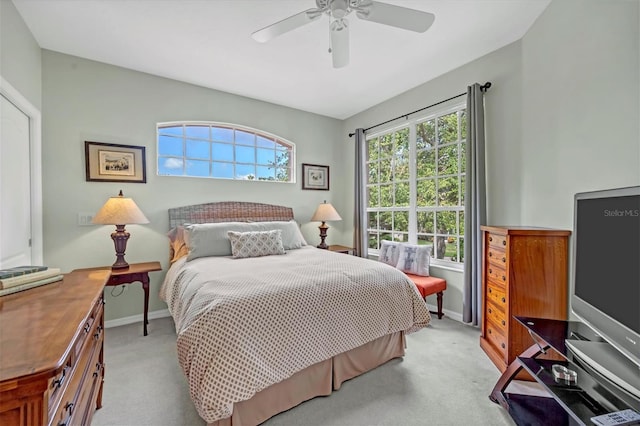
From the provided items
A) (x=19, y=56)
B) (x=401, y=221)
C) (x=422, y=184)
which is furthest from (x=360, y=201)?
(x=19, y=56)

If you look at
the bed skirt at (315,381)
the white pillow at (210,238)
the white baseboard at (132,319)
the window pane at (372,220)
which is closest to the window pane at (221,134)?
the white pillow at (210,238)

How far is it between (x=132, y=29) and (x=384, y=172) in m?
3.34

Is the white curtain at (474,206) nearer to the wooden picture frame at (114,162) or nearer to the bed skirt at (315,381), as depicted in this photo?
the bed skirt at (315,381)

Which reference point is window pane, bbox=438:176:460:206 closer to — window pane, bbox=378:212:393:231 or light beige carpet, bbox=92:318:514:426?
window pane, bbox=378:212:393:231

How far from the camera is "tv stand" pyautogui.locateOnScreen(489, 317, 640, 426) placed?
3.55 ft

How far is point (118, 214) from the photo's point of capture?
8.71 feet

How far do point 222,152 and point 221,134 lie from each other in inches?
9.8

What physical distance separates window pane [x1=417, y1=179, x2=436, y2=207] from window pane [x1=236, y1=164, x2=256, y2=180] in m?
2.35

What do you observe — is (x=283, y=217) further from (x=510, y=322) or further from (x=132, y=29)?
(x=510, y=322)

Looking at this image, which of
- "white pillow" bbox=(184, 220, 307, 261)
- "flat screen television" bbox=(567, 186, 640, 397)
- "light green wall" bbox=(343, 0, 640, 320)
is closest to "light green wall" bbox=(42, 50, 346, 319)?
"white pillow" bbox=(184, 220, 307, 261)

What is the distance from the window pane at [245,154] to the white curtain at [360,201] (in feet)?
5.35

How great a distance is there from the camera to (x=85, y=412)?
128cm

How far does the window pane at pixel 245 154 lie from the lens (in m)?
3.88

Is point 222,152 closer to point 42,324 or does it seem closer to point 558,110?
point 42,324
